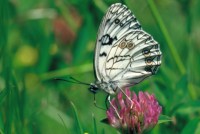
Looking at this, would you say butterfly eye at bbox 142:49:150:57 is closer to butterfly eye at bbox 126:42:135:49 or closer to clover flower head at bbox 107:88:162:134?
butterfly eye at bbox 126:42:135:49

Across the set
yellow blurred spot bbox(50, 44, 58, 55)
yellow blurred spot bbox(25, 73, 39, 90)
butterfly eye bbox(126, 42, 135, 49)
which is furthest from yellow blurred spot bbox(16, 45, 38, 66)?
butterfly eye bbox(126, 42, 135, 49)

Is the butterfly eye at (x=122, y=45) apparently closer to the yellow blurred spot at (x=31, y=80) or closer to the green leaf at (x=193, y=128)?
the green leaf at (x=193, y=128)

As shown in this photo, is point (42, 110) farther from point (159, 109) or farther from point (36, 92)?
point (159, 109)

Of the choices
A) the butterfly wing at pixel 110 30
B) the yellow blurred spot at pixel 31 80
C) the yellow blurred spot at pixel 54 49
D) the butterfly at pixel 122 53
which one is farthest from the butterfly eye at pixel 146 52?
the yellow blurred spot at pixel 54 49

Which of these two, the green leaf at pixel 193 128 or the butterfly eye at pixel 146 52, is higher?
the butterfly eye at pixel 146 52

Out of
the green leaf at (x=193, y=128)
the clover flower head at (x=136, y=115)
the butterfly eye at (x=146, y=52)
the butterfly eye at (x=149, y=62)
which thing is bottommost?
the green leaf at (x=193, y=128)

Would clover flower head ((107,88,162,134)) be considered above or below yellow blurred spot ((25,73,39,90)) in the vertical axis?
below

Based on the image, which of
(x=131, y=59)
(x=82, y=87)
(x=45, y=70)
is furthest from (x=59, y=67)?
(x=131, y=59)
